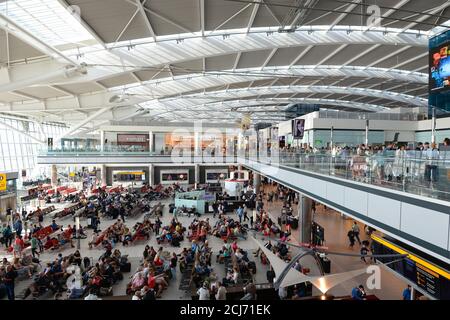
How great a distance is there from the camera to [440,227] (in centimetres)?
533

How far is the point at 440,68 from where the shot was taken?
15.6m

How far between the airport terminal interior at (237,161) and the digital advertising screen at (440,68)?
0.32ft

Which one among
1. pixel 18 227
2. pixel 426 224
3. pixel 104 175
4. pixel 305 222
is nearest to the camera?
pixel 426 224

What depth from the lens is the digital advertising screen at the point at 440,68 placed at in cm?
1510

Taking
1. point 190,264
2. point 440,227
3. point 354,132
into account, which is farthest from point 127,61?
point 354,132

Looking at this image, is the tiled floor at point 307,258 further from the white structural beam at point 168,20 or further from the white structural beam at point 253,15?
the white structural beam at point 253,15

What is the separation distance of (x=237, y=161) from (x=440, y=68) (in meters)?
21.2

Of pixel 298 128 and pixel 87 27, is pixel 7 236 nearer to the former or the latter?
pixel 87 27

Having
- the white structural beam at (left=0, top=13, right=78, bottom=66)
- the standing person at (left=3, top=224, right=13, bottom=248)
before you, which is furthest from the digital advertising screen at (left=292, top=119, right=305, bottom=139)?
the standing person at (left=3, top=224, right=13, bottom=248)

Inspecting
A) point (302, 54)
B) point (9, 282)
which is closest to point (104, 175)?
point (302, 54)

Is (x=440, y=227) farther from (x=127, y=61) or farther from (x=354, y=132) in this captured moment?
(x=354, y=132)

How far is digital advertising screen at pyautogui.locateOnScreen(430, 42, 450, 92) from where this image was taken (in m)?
15.1

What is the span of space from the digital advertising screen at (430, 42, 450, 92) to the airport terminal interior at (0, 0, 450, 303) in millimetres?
98

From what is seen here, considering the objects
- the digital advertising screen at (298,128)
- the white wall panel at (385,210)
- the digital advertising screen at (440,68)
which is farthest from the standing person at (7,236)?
the digital advertising screen at (440,68)
